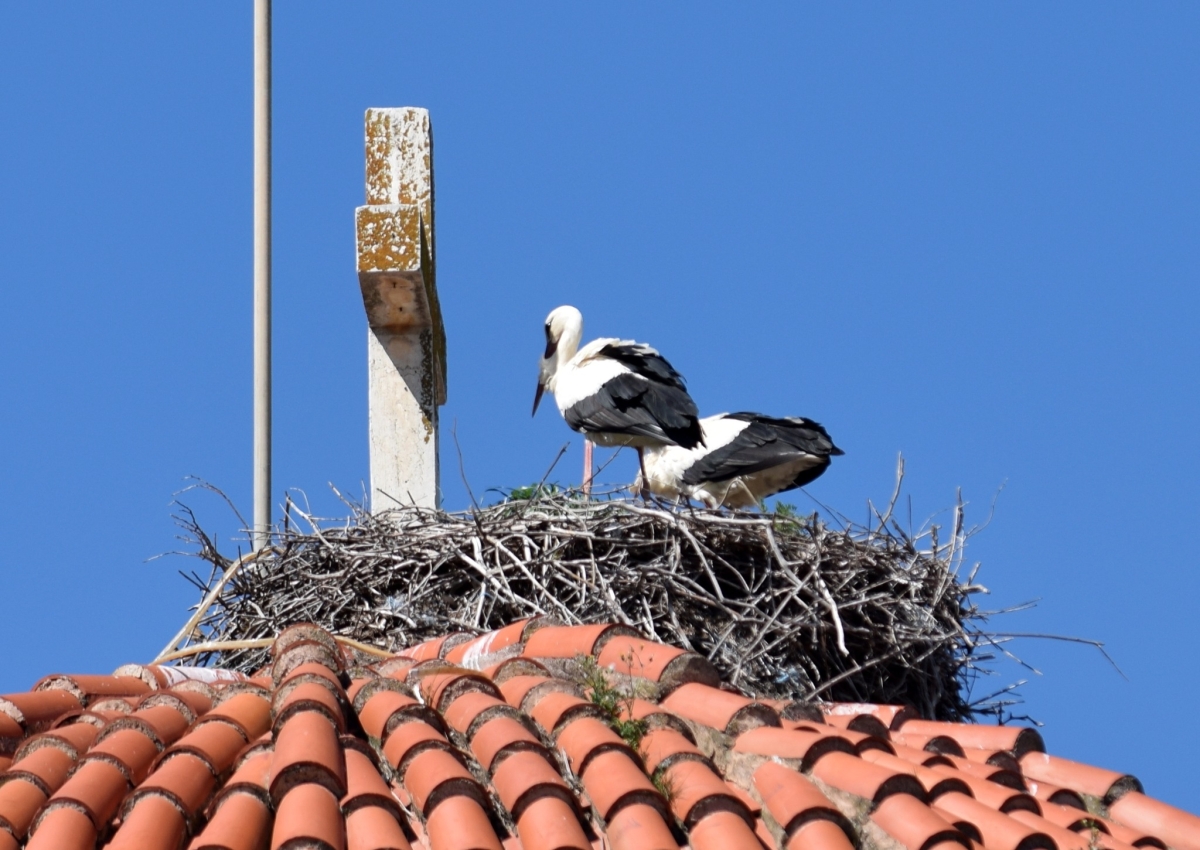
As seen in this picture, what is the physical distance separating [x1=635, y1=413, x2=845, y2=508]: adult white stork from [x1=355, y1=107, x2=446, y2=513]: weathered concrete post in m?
1.80

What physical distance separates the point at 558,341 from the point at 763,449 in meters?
2.05

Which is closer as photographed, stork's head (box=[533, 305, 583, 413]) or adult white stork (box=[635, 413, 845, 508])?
adult white stork (box=[635, 413, 845, 508])

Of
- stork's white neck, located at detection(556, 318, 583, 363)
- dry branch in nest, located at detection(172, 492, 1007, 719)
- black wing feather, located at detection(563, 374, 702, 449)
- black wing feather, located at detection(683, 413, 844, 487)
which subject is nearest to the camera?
Result: dry branch in nest, located at detection(172, 492, 1007, 719)

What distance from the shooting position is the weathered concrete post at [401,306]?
28.3 feet

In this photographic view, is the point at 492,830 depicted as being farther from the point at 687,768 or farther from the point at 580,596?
the point at 580,596

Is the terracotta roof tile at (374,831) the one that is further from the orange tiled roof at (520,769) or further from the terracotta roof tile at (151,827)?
the terracotta roof tile at (151,827)

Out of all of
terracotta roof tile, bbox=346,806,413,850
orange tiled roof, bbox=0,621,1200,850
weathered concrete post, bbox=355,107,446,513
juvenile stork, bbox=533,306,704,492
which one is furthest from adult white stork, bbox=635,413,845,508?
terracotta roof tile, bbox=346,806,413,850

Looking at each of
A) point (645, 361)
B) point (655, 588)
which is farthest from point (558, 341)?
point (655, 588)

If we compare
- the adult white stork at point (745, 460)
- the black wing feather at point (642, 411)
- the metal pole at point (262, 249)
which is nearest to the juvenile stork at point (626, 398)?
the black wing feather at point (642, 411)

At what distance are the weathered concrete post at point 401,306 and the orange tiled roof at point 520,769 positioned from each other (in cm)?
321

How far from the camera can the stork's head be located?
457 inches

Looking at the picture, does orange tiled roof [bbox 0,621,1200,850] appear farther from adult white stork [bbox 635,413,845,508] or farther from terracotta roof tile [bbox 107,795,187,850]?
adult white stork [bbox 635,413,845,508]

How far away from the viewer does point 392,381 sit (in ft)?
29.3

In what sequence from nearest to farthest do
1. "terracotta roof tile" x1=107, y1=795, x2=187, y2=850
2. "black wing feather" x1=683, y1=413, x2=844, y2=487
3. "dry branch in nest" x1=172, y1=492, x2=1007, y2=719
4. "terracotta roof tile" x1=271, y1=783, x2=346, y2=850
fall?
"terracotta roof tile" x1=271, y1=783, x2=346, y2=850, "terracotta roof tile" x1=107, y1=795, x2=187, y2=850, "dry branch in nest" x1=172, y1=492, x2=1007, y2=719, "black wing feather" x1=683, y1=413, x2=844, y2=487
